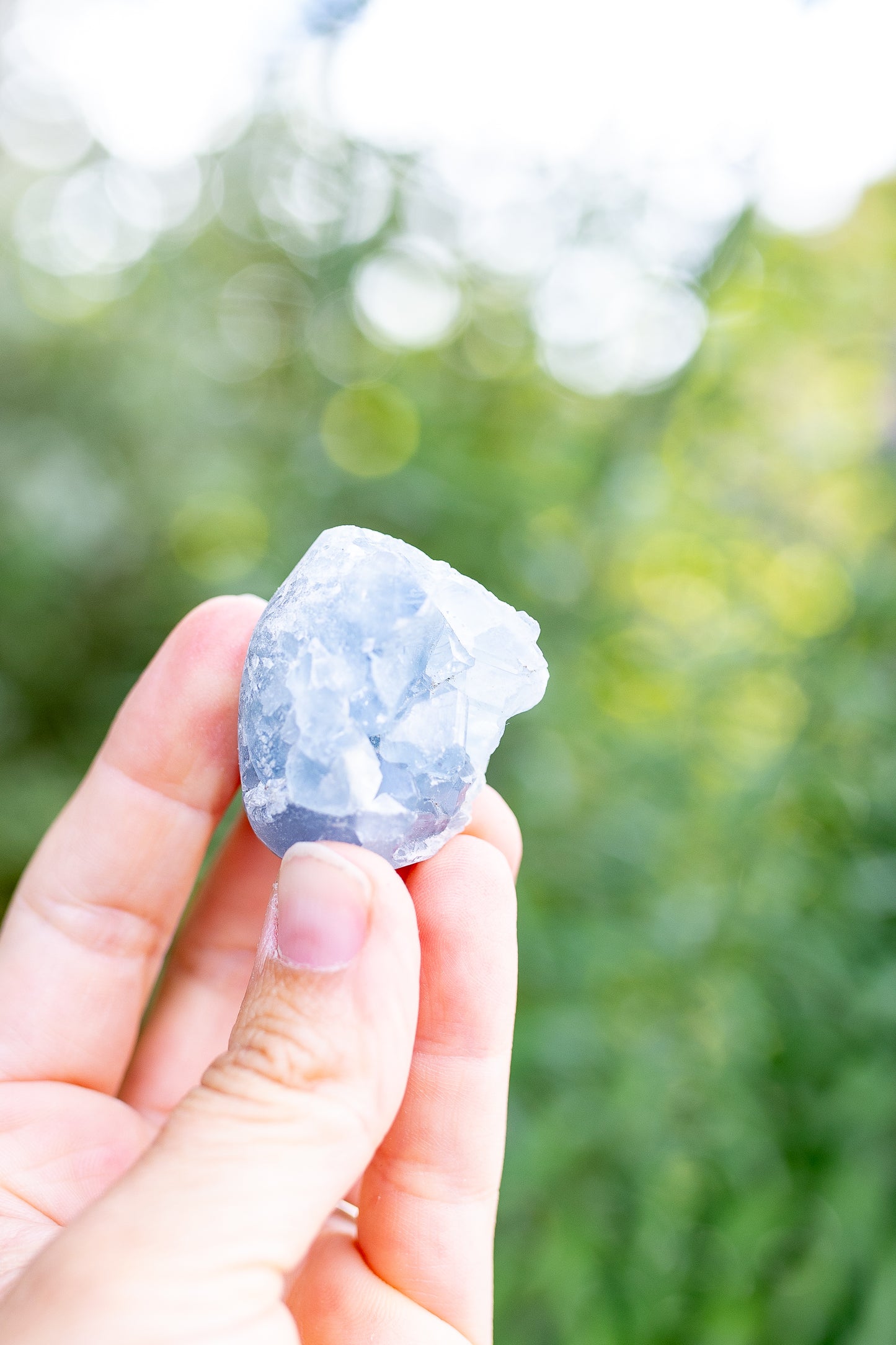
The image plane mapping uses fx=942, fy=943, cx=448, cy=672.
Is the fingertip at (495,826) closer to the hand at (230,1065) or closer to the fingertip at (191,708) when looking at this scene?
the hand at (230,1065)

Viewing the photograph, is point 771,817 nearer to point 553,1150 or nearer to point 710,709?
point 710,709

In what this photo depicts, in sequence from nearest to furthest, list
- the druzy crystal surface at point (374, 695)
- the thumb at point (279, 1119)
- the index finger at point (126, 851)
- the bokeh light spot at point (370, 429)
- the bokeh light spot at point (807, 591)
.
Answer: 1. the thumb at point (279, 1119)
2. the druzy crystal surface at point (374, 695)
3. the index finger at point (126, 851)
4. the bokeh light spot at point (807, 591)
5. the bokeh light spot at point (370, 429)

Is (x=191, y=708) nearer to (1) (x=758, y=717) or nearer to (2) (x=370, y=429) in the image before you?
(2) (x=370, y=429)

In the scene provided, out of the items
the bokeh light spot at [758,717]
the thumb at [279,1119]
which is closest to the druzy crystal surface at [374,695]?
the thumb at [279,1119]

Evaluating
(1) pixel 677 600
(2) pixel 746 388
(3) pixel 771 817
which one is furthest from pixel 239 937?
(2) pixel 746 388

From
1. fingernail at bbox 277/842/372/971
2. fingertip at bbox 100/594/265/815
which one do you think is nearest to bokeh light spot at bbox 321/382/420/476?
fingertip at bbox 100/594/265/815

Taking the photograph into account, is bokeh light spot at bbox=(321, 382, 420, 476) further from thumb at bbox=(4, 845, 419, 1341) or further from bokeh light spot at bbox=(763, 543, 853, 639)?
thumb at bbox=(4, 845, 419, 1341)
